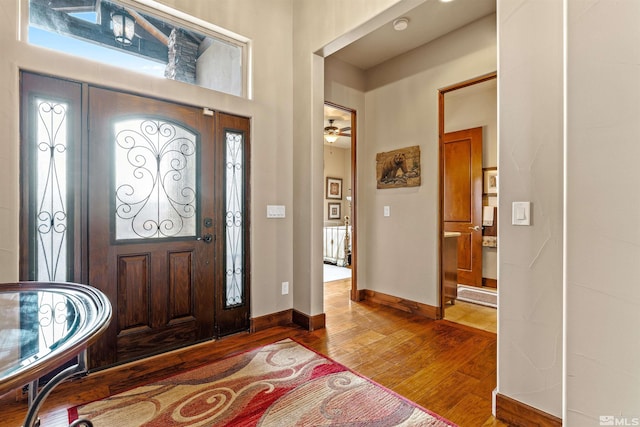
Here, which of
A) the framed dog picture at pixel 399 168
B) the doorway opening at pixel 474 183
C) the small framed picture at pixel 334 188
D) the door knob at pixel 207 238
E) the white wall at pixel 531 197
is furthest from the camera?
the small framed picture at pixel 334 188

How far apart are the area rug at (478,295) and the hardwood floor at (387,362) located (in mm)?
1052

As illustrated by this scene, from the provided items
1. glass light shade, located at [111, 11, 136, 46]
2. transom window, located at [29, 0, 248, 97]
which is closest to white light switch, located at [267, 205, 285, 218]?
transom window, located at [29, 0, 248, 97]

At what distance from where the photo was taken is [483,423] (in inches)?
64.2

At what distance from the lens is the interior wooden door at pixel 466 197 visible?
4578 millimetres

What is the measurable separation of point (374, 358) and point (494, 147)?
3.80m

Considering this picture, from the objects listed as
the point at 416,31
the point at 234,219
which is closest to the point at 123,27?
the point at 234,219

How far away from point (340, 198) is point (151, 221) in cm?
711

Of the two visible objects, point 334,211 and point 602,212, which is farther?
point 334,211

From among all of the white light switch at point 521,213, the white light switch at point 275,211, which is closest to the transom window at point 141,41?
the white light switch at point 275,211

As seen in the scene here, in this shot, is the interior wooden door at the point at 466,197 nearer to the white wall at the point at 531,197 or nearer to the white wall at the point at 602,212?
the white wall at the point at 531,197

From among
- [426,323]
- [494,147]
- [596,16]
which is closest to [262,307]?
[426,323]

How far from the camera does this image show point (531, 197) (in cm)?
158

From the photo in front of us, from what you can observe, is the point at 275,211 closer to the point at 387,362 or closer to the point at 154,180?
the point at 154,180

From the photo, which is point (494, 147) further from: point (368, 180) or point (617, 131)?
point (617, 131)
